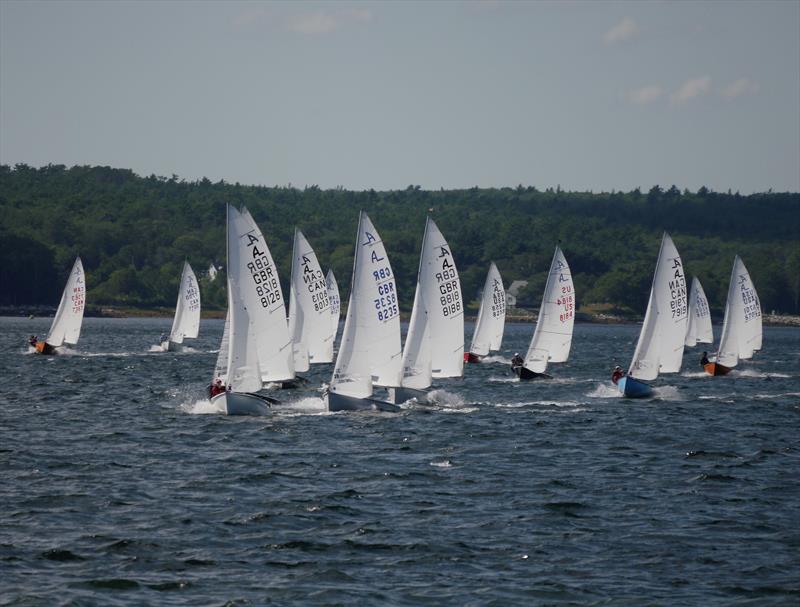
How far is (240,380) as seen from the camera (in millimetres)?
43656

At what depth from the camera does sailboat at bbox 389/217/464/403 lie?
46.4 metres

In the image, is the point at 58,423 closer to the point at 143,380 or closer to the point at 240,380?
the point at 240,380

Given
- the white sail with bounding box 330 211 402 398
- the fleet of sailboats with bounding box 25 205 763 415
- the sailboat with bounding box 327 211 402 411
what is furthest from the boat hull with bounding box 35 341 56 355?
the white sail with bounding box 330 211 402 398

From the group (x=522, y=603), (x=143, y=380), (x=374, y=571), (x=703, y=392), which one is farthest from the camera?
(x=143, y=380)

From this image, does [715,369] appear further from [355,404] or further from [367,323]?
[367,323]

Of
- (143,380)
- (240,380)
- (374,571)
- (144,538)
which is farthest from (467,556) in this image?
(143,380)

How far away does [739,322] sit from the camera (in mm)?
73938

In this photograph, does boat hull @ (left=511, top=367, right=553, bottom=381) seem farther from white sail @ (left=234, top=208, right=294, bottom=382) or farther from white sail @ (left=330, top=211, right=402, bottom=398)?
white sail @ (left=330, top=211, right=402, bottom=398)

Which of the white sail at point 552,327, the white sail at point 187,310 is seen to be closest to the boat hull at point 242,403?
the white sail at point 552,327

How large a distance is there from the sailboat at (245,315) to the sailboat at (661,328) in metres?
17.3

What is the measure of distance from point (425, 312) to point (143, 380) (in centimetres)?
2106

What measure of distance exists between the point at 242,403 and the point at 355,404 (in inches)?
150

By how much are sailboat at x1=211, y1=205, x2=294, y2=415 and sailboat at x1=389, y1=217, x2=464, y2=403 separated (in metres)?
4.94

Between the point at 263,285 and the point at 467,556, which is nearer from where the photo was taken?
the point at 467,556
